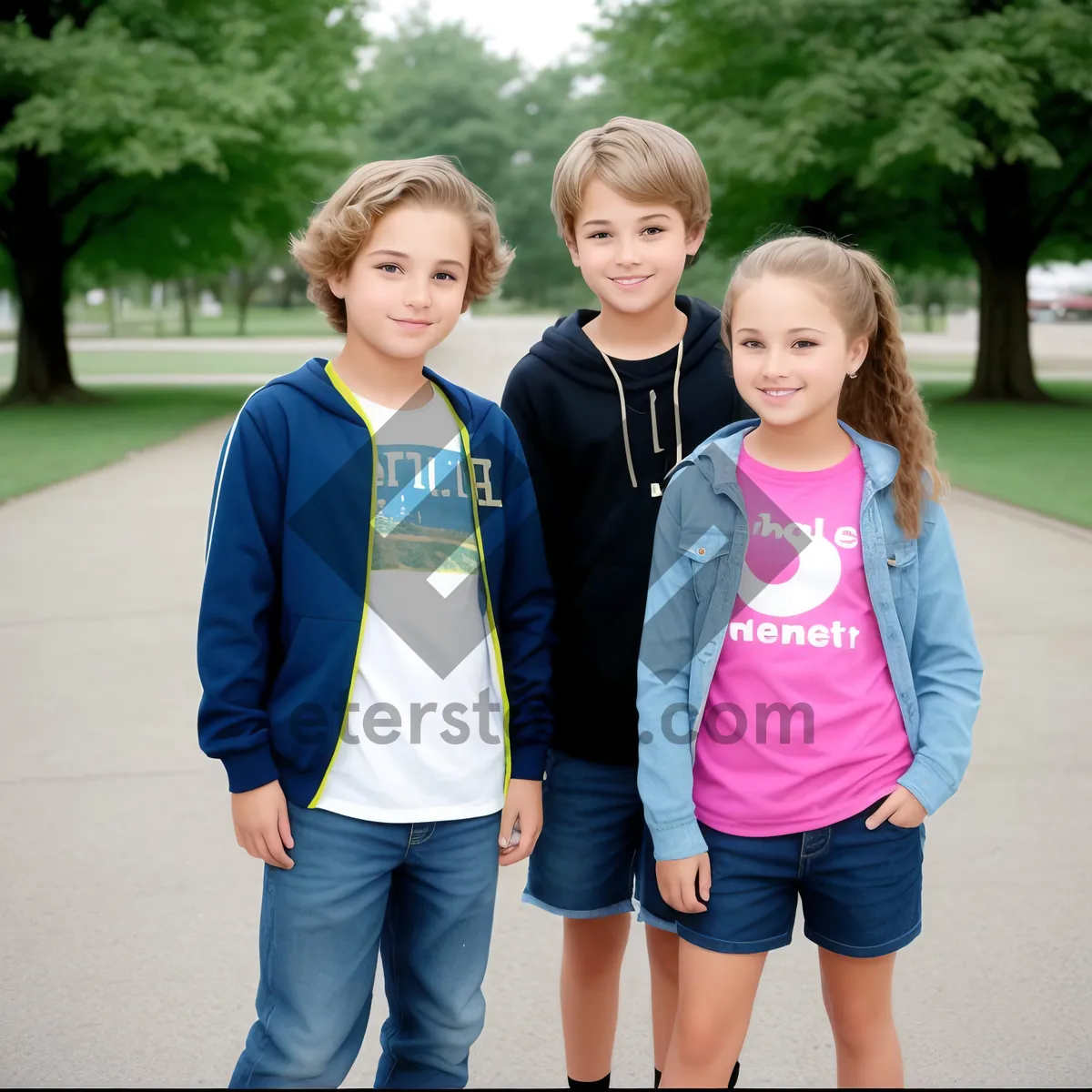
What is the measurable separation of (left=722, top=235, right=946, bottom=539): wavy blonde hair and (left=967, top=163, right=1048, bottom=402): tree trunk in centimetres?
1894

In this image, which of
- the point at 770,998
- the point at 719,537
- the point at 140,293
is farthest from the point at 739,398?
the point at 140,293

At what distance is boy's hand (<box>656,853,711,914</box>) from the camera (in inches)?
81.0

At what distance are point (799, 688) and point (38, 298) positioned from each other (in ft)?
65.0

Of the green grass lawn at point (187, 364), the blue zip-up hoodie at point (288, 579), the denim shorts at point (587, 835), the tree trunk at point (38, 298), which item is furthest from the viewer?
the green grass lawn at point (187, 364)

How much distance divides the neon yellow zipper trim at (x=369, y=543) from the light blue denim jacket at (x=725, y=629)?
0.45m

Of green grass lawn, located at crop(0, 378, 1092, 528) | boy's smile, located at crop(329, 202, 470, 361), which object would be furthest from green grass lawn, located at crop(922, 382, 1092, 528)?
boy's smile, located at crop(329, 202, 470, 361)

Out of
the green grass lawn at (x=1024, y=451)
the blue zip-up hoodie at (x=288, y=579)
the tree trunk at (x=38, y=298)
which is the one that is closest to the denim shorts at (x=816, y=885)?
the blue zip-up hoodie at (x=288, y=579)

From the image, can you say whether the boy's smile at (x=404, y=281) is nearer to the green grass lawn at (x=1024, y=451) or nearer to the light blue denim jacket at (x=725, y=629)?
Answer: the light blue denim jacket at (x=725, y=629)

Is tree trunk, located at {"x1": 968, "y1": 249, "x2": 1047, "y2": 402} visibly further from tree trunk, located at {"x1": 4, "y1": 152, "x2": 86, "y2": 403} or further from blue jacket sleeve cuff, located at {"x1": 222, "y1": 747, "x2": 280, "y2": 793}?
blue jacket sleeve cuff, located at {"x1": 222, "y1": 747, "x2": 280, "y2": 793}

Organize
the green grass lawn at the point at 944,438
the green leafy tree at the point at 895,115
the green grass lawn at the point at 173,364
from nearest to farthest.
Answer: the green grass lawn at the point at 944,438
the green leafy tree at the point at 895,115
the green grass lawn at the point at 173,364

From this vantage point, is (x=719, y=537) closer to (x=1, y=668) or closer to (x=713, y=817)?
(x=713, y=817)

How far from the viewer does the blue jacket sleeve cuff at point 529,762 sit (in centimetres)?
222

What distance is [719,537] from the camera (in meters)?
2.10

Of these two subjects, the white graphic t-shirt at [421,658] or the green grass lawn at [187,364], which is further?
the green grass lawn at [187,364]
